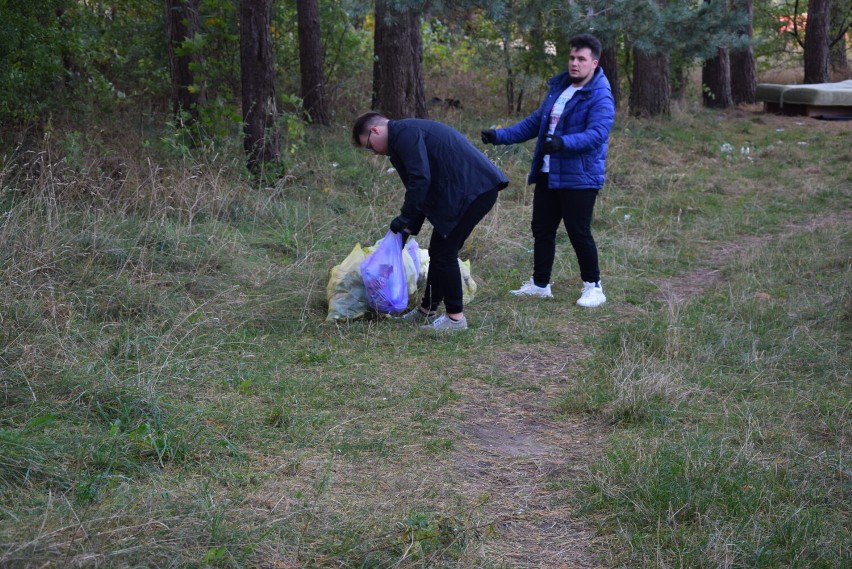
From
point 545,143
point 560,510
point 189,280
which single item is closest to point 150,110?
point 189,280

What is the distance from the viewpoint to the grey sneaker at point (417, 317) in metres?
6.18

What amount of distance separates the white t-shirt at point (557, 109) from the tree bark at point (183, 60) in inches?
156

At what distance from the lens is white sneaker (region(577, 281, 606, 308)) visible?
6660 mm

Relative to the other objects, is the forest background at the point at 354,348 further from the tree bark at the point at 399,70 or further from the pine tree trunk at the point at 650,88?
the pine tree trunk at the point at 650,88

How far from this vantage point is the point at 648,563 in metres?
3.17

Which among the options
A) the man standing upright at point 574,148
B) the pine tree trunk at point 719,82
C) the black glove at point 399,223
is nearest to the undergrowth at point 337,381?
the man standing upright at point 574,148

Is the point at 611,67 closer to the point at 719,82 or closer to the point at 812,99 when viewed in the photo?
the point at 719,82

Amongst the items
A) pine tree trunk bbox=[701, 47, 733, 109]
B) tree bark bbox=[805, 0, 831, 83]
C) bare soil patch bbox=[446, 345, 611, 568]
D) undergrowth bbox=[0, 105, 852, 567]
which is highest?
tree bark bbox=[805, 0, 831, 83]

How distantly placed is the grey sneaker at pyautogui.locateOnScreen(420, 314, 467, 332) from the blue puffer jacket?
3.96 ft

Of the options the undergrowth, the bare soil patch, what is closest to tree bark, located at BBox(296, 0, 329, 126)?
the undergrowth

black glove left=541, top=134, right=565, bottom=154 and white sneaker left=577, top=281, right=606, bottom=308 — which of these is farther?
white sneaker left=577, top=281, right=606, bottom=308

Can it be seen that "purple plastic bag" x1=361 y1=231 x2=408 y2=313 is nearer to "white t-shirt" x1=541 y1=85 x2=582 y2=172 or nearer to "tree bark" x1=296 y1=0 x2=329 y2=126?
"white t-shirt" x1=541 y1=85 x2=582 y2=172

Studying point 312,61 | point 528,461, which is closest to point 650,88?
point 312,61

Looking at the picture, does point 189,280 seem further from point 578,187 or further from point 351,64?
point 351,64
